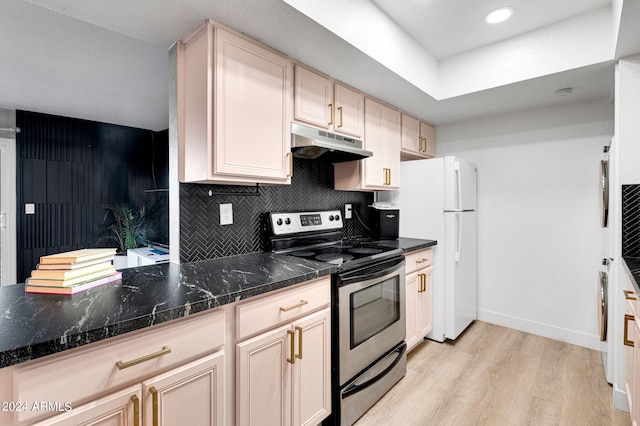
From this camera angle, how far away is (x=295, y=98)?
1876 mm

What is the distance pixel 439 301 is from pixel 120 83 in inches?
135

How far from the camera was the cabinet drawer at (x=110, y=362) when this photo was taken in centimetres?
76

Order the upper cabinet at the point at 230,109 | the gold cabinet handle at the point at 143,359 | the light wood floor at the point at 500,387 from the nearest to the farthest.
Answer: the gold cabinet handle at the point at 143,359 < the upper cabinet at the point at 230,109 < the light wood floor at the point at 500,387

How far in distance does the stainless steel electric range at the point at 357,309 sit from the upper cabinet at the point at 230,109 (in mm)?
543

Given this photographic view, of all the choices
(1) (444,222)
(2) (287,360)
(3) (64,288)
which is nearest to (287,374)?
(2) (287,360)

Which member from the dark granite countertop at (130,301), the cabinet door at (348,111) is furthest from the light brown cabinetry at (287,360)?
the cabinet door at (348,111)

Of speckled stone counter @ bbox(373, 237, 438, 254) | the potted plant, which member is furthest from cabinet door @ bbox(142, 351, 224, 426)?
the potted plant

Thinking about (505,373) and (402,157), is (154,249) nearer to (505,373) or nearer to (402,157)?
(402,157)

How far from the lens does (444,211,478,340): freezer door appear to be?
2617 mm

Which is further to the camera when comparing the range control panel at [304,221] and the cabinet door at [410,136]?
the cabinet door at [410,136]

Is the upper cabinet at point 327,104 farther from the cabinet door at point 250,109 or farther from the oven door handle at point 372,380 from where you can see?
the oven door handle at point 372,380

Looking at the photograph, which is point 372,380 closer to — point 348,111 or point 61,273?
point 61,273

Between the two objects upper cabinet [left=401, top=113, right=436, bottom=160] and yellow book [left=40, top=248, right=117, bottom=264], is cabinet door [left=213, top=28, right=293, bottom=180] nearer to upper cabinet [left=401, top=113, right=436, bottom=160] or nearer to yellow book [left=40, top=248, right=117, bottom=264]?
yellow book [left=40, top=248, right=117, bottom=264]

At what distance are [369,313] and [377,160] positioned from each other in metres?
1.27
